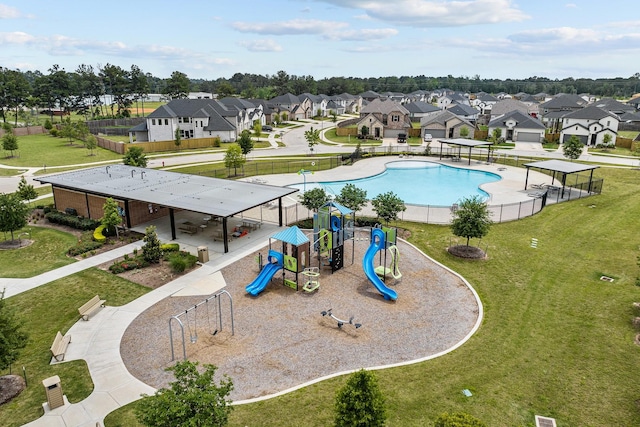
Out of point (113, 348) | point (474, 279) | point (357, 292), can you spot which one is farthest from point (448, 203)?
point (113, 348)

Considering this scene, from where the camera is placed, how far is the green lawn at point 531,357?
43.6 ft

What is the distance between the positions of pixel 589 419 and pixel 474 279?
10.3m

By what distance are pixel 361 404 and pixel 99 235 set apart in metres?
24.6

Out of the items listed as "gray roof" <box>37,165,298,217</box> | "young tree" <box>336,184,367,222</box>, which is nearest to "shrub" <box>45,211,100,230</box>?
"gray roof" <box>37,165,298,217</box>

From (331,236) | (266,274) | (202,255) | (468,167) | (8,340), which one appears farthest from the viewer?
(468,167)

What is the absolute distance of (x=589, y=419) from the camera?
43.1 ft

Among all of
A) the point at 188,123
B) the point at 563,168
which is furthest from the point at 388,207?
the point at 188,123

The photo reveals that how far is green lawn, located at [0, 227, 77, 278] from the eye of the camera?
78.3 ft

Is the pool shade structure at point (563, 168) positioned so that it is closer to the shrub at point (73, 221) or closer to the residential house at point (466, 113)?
the shrub at point (73, 221)

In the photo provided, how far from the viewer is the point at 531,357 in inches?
637

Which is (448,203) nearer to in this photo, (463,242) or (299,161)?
(463,242)

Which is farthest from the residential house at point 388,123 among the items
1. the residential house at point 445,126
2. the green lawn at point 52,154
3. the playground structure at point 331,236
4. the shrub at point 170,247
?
the shrub at point 170,247

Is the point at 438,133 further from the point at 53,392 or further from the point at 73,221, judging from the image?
the point at 53,392

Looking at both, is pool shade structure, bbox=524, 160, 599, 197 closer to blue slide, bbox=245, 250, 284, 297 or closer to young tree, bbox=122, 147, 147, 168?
blue slide, bbox=245, 250, 284, 297
